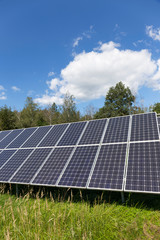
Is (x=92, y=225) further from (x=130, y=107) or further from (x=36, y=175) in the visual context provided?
(x=130, y=107)

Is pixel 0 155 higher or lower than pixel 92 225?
higher

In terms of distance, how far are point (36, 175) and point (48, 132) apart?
12.9ft

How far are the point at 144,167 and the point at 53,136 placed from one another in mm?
5947

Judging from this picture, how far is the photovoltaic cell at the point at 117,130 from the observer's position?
7992 mm

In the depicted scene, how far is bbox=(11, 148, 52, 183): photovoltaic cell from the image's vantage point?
7792mm

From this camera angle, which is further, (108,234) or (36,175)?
(36,175)

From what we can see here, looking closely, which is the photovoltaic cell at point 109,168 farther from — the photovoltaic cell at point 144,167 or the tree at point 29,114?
the tree at point 29,114

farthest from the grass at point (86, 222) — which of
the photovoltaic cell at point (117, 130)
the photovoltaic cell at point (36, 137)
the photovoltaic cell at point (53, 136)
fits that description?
the photovoltaic cell at point (36, 137)

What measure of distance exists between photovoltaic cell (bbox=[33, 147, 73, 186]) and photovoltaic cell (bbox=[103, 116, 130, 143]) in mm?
2107

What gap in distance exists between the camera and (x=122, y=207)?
614cm

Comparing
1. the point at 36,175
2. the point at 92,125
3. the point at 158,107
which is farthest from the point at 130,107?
the point at 36,175

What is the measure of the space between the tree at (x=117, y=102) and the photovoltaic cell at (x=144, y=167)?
3978 cm

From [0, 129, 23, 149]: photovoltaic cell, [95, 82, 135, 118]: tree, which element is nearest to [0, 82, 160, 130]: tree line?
[95, 82, 135, 118]: tree

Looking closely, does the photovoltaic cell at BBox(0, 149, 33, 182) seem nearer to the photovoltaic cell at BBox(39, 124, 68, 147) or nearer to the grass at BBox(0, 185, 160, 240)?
the photovoltaic cell at BBox(39, 124, 68, 147)
